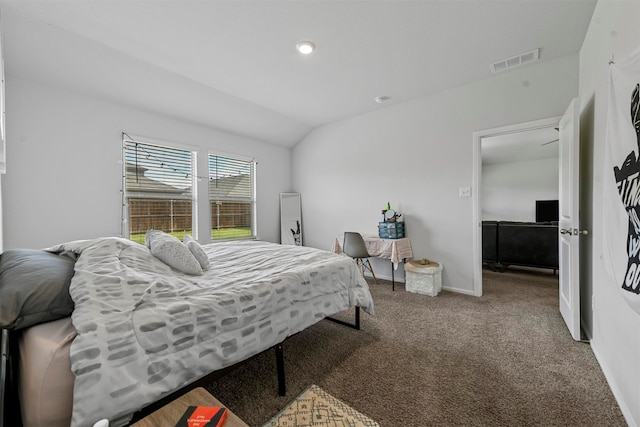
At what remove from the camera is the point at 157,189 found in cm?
370

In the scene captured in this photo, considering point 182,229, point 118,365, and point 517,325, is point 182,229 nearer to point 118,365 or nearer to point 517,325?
point 118,365

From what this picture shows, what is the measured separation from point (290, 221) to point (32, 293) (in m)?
4.21

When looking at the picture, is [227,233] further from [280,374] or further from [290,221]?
[280,374]

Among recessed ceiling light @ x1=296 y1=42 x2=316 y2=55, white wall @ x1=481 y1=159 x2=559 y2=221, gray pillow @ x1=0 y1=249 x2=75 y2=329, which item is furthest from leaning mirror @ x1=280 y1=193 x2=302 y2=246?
white wall @ x1=481 y1=159 x2=559 y2=221

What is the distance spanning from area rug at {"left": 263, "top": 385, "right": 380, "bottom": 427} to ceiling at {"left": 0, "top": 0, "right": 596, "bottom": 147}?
2.55m

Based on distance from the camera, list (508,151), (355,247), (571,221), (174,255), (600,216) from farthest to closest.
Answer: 1. (508,151)
2. (355,247)
3. (571,221)
4. (600,216)
5. (174,255)

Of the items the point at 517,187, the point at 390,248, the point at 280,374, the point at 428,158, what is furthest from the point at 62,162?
the point at 517,187

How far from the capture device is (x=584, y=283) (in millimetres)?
2420

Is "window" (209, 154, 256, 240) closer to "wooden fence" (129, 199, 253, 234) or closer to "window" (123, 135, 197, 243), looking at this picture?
"wooden fence" (129, 199, 253, 234)

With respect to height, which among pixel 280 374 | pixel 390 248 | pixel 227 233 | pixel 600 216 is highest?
pixel 600 216

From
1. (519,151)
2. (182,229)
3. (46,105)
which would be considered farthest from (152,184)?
(519,151)

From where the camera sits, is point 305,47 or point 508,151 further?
point 508,151

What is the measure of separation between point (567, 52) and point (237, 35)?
325cm

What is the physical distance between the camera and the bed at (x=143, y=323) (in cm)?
96
